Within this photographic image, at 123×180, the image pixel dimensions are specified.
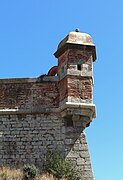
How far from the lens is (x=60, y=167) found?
11.9 meters

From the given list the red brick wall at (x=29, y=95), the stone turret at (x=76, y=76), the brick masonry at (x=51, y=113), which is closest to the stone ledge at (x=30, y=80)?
the brick masonry at (x=51, y=113)

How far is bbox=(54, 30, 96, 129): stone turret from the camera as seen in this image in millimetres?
12727

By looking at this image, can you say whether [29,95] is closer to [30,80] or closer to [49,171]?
[30,80]

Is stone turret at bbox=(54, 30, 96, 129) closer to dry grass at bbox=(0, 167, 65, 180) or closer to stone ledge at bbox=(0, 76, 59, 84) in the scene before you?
stone ledge at bbox=(0, 76, 59, 84)

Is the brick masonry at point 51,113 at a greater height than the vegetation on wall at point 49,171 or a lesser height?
greater

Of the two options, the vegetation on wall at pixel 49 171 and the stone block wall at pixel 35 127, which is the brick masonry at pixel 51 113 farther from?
the vegetation on wall at pixel 49 171

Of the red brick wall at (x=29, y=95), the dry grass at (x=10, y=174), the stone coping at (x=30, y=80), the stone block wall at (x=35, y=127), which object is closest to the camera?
the dry grass at (x=10, y=174)

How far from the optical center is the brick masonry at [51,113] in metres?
12.6

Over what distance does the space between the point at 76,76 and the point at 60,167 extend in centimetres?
312

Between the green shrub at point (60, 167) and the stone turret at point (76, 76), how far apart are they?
1.39 meters

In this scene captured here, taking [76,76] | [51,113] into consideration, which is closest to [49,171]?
[51,113]

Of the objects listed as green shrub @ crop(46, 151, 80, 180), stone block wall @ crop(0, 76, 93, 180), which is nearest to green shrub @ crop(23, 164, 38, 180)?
green shrub @ crop(46, 151, 80, 180)

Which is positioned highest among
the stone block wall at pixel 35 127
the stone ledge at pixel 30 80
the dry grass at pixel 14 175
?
the stone ledge at pixel 30 80

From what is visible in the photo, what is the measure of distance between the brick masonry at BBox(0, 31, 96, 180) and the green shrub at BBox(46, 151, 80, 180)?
0.24 m
